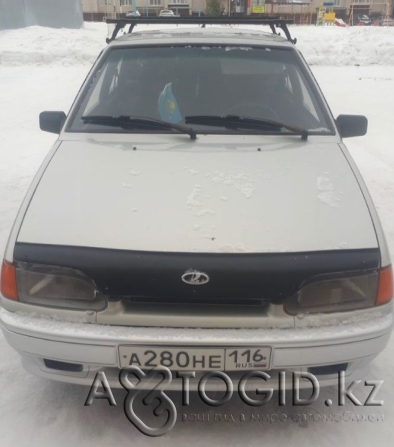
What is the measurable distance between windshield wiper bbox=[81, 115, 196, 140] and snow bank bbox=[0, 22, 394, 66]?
13343 mm

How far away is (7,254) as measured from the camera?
6.73 ft

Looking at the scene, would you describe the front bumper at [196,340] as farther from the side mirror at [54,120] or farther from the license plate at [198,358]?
the side mirror at [54,120]

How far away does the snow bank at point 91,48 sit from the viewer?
15281mm

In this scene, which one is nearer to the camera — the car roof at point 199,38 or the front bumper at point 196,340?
the front bumper at point 196,340

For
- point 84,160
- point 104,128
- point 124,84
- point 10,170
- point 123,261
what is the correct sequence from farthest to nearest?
point 10,170, point 124,84, point 104,128, point 84,160, point 123,261

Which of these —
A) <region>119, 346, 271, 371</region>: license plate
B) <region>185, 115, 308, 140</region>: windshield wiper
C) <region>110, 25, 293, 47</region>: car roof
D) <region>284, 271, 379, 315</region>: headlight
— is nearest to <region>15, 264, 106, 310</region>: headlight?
<region>119, 346, 271, 371</region>: license plate

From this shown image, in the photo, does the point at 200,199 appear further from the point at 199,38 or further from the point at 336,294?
the point at 199,38

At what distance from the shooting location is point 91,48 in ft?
54.5

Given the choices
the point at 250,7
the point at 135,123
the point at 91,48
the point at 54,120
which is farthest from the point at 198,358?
the point at 250,7

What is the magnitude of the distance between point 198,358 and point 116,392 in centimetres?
72

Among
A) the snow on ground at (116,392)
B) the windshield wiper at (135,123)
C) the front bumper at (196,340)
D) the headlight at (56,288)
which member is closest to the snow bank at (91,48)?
the snow on ground at (116,392)

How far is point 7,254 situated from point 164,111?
1401 mm

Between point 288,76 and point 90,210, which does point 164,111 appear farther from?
point 90,210

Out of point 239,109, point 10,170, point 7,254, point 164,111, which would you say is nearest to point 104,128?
point 164,111
